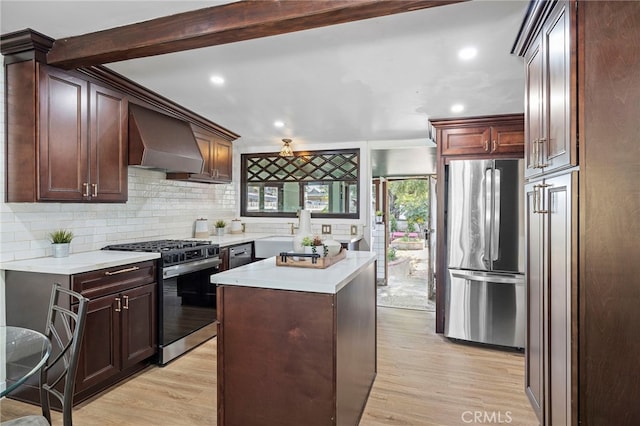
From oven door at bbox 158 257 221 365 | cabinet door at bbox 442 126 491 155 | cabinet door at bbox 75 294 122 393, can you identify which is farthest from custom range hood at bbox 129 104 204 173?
cabinet door at bbox 442 126 491 155

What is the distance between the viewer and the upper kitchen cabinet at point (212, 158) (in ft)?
13.0

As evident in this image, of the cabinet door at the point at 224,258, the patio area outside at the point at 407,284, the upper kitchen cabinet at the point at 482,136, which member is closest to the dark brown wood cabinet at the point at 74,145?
the cabinet door at the point at 224,258

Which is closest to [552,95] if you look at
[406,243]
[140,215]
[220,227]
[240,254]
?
[240,254]

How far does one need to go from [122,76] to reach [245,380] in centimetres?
248

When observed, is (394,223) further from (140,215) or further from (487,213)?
(140,215)

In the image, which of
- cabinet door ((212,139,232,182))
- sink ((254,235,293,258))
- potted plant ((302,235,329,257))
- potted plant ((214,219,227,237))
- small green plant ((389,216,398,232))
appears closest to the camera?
potted plant ((302,235,329,257))

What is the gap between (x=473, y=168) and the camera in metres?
3.46

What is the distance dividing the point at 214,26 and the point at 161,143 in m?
1.67

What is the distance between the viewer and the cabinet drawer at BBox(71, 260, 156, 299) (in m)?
2.31

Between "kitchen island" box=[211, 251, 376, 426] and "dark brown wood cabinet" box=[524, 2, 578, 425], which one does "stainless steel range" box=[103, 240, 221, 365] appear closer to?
"kitchen island" box=[211, 251, 376, 426]

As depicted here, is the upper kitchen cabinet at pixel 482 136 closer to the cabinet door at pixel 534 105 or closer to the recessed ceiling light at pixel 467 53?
the recessed ceiling light at pixel 467 53

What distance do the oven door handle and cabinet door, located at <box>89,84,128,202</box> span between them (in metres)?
0.71

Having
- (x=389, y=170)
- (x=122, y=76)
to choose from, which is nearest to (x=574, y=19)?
(x=122, y=76)

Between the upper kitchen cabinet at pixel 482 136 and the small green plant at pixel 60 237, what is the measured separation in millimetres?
3468
